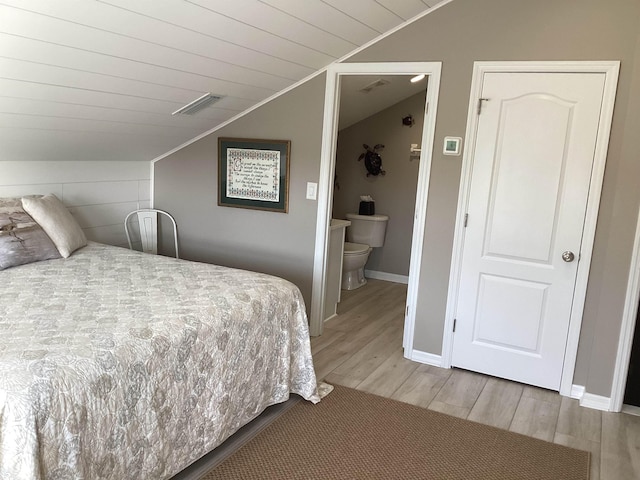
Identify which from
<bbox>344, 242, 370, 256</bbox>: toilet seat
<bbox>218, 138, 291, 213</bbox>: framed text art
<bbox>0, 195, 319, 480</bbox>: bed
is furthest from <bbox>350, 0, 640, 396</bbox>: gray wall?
<bbox>344, 242, 370, 256</bbox>: toilet seat

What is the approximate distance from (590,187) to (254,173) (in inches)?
87.2

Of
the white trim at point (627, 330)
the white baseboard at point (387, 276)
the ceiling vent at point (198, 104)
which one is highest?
the ceiling vent at point (198, 104)

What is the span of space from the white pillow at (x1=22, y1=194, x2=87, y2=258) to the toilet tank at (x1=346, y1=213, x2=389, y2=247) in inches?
114

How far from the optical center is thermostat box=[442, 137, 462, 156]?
3.17 metres

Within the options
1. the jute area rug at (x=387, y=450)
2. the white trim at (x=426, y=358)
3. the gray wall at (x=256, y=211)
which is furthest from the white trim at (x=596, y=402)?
the gray wall at (x=256, y=211)

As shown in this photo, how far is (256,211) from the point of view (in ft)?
12.7

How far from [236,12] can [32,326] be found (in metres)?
1.58

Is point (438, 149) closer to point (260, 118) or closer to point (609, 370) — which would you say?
point (260, 118)

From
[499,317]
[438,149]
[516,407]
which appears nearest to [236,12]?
[438,149]

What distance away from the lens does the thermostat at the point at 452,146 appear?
317 cm

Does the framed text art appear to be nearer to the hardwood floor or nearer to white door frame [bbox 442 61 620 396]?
the hardwood floor

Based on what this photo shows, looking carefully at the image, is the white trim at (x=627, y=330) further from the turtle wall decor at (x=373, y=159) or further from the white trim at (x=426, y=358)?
the turtle wall decor at (x=373, y=159)

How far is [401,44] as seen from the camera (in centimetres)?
326

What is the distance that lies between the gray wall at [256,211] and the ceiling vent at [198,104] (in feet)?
1.45
